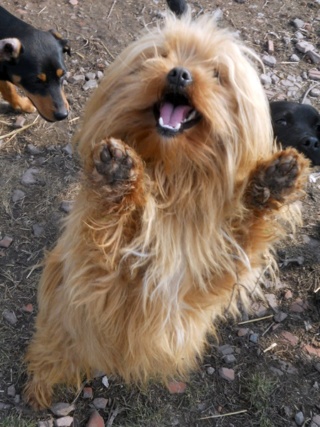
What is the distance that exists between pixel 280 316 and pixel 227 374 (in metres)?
0.60

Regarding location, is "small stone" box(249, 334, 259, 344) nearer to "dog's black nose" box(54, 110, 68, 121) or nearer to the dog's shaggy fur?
the dog's shaggy fur

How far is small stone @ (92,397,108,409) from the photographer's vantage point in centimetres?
314

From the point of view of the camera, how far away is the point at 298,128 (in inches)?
149

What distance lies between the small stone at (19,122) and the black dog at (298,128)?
2.07m

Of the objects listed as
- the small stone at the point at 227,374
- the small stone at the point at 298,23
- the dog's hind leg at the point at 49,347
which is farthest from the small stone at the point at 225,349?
the small stone at the point at 298,23

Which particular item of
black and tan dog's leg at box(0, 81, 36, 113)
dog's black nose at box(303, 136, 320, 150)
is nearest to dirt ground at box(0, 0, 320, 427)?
black and tan dog's leg at box(0, 81, 36, 113)

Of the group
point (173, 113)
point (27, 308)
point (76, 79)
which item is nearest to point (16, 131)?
point (76, 79)

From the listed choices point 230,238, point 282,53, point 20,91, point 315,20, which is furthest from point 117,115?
point 315,20

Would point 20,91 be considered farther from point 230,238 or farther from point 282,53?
point 230,238

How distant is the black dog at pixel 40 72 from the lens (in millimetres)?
4211

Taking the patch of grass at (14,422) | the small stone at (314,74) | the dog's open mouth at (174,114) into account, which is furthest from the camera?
the small stone at (314,74)

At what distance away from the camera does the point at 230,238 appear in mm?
2197

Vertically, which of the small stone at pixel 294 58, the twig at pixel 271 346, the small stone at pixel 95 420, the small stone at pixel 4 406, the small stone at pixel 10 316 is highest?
the small stone at pixel 294 58

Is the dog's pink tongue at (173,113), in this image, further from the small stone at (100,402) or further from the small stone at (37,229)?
the small stone at (37,229)
